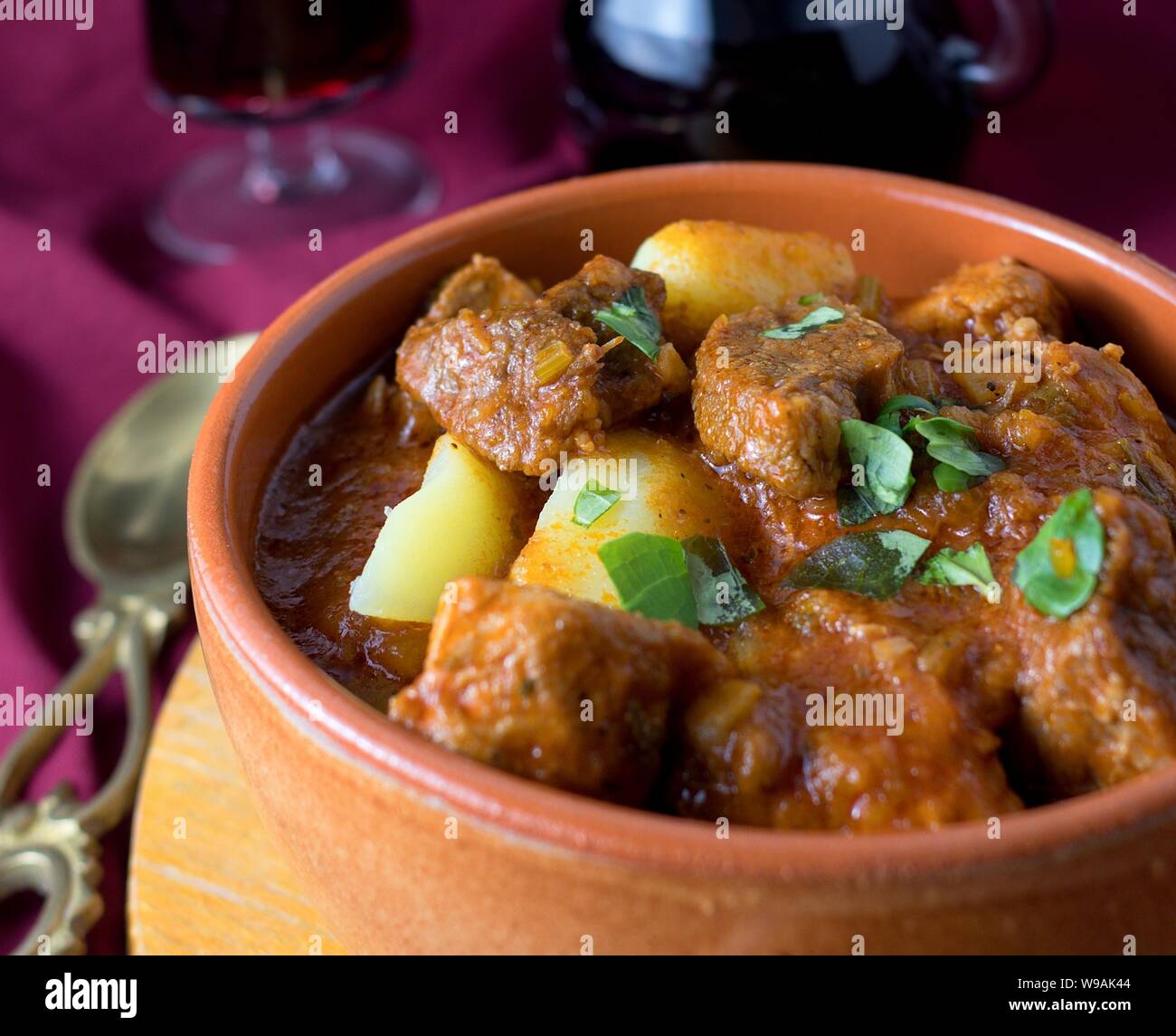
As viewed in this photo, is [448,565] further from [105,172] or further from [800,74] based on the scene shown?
[105,172]

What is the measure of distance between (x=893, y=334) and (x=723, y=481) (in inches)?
16.5

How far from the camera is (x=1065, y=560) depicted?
171cm

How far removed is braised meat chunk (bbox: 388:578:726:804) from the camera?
5.12ft

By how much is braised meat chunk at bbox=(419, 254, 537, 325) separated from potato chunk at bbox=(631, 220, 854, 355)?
0.71 ft

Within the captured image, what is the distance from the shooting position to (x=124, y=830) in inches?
108

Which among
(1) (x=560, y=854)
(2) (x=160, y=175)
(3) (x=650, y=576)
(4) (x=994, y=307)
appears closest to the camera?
(1) (x=560, y=854)

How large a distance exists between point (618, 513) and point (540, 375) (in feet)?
0.78

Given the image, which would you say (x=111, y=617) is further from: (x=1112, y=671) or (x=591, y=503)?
(x=1112, y=671)

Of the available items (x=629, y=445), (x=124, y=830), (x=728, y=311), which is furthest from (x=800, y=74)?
(x=124, y=830)

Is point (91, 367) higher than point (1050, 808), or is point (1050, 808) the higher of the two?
point (1050, 808)

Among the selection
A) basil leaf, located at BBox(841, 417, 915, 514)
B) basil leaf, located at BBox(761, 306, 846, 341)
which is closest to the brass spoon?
basil leaf, located at BBox(761, 306, 846, 341)

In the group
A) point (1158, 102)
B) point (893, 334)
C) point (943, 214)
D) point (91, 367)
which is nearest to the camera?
point (893, 334)

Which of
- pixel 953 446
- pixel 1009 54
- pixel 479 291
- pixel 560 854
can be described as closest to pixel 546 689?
pixel 560 854

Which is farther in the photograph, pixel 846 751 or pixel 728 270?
pixel 728 270
